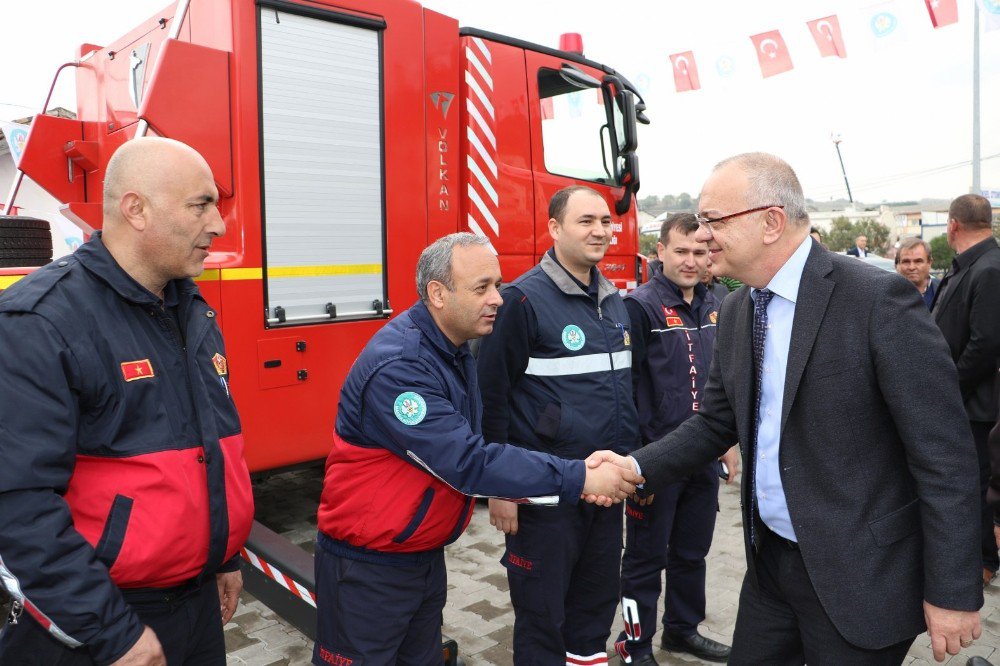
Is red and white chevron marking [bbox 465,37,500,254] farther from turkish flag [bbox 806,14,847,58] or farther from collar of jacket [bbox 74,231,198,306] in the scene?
turkish flag [bbox 806,14,847,58]

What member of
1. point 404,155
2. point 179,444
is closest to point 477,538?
point 404,155

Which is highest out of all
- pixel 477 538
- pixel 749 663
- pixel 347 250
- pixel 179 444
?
pixel 347 250

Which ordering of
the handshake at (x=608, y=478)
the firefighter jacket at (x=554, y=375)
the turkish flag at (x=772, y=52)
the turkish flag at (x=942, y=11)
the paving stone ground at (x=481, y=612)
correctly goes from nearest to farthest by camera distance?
1. the handshake at (x=608, y=478)
2. the firefighter jacket at (x=554, y=375)
3. the paving stone ground at (x=481, y=612)
4. the turkish flag at (x=942, y=11)
5. the turkish flag at (x=772, y=52)

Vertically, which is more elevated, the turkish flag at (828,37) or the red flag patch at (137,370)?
the turkish flag at (828,37)

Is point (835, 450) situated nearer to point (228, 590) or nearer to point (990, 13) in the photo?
point (228, 590)

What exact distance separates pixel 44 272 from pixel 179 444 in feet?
1.70

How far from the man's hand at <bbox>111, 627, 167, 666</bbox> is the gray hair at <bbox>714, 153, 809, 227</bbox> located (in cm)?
188

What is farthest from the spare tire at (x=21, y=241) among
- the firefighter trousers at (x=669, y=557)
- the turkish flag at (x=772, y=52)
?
the turkish flag at (x=772, y=52)

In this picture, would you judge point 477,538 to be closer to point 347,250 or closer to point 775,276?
point 347,250

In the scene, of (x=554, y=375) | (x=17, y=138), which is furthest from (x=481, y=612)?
(x=17, y=138)

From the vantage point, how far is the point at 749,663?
7.11ft

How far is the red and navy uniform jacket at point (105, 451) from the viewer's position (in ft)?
4.91

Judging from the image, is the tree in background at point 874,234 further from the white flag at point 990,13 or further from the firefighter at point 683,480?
the firefighter at point 683,480

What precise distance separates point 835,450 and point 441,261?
1.28m
